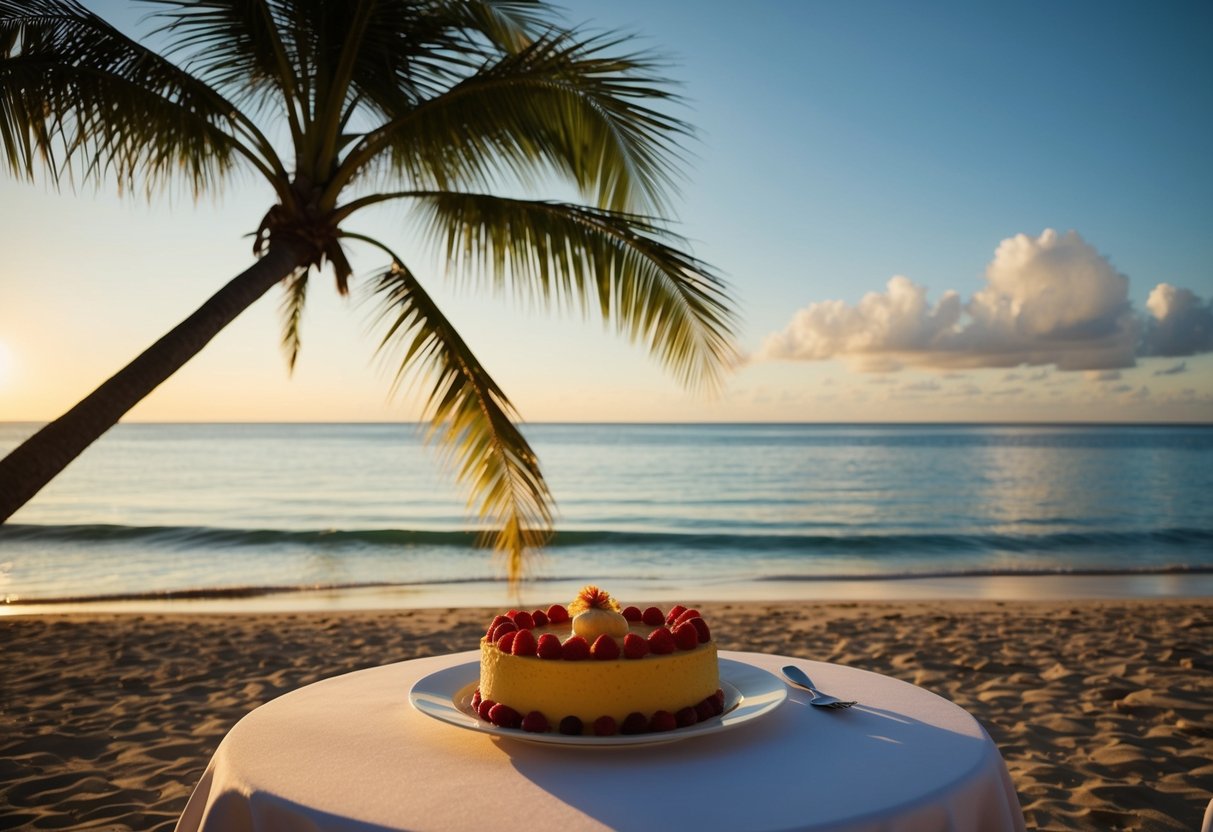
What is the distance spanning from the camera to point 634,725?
1744 mm

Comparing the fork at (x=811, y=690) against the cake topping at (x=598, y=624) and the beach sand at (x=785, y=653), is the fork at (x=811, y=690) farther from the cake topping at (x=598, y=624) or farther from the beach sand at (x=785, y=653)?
the beach sand at (x=785, y=653)

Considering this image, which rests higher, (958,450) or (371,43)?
(371,43)

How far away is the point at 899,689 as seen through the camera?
206 cm

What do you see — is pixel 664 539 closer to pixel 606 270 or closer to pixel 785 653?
pixel 785 653

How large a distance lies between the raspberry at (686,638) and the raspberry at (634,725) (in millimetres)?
224

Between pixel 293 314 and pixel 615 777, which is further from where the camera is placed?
pixel 293 314

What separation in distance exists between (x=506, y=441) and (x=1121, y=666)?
5.40 metres

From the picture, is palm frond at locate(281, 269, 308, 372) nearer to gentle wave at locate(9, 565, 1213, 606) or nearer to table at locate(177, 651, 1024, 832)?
gentle wave at locate(9, 565, 1213, 606)

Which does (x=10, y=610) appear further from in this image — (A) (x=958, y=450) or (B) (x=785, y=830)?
(A) (x=958, y=450)

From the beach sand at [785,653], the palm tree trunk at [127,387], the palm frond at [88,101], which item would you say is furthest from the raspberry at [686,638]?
the palm frond at [88,101]

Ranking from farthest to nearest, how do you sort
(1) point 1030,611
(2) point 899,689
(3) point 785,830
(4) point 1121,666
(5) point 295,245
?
(1) point 1030,611, (4) point 1121,666, (5) point 295,245, (2) point 899,689, (3) point 785,830

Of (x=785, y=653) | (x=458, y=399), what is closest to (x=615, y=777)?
(x=458, y=399)

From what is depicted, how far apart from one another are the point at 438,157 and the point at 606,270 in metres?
1.61

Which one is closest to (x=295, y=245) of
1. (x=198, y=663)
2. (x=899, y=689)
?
(x=198, y=663)
